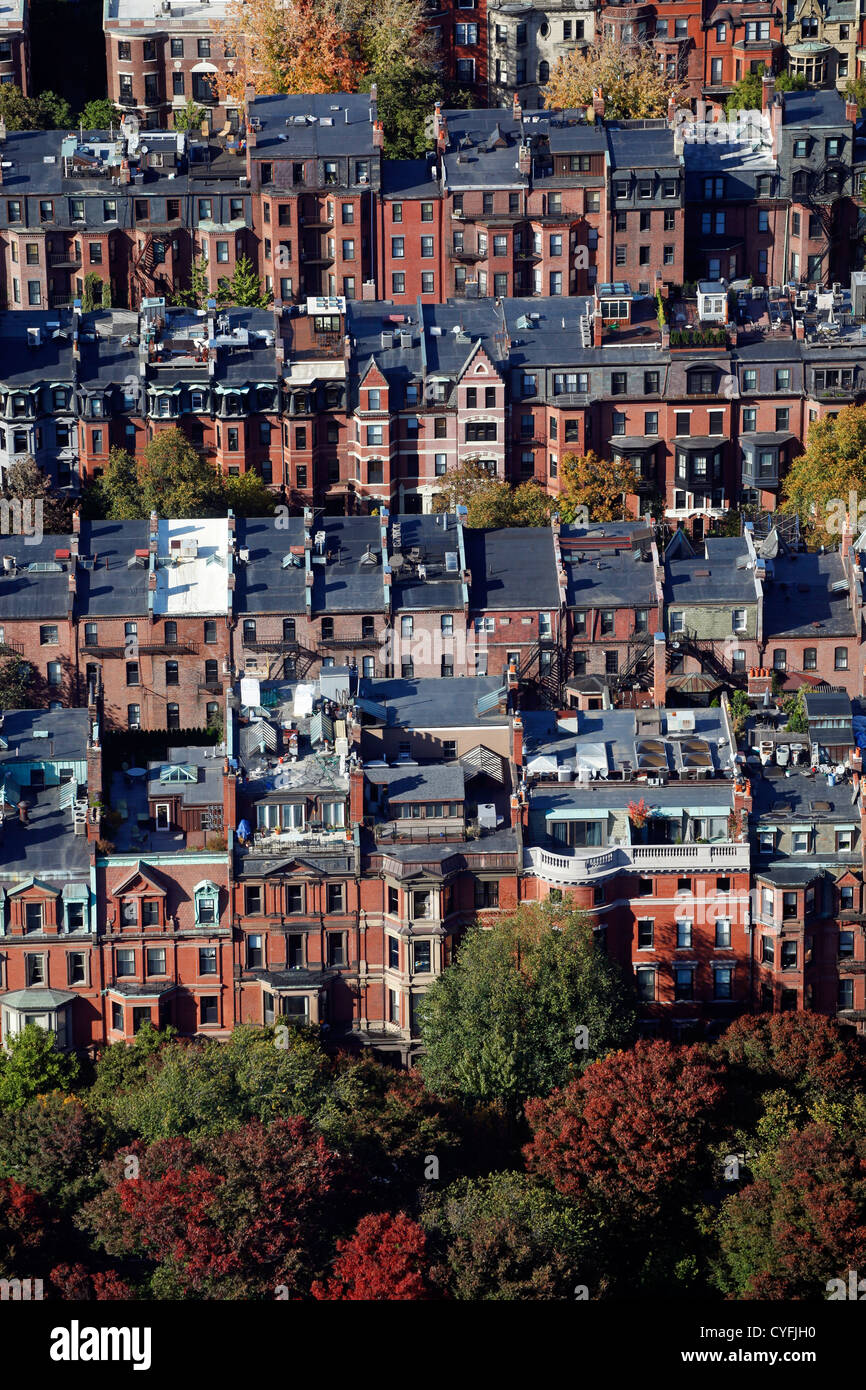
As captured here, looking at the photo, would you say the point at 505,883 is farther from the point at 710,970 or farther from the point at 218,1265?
the point at 218,1265

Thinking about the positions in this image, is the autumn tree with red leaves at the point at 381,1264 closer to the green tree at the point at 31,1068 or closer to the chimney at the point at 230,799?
the green tree at the point at 31,1068

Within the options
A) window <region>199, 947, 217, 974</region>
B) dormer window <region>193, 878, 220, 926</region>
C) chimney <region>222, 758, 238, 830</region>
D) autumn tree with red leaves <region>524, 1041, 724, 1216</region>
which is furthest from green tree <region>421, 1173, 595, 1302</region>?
chimney <region>222, 758, 238, 830</region>

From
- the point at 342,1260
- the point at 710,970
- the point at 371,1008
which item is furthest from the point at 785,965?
the point at 342,1260

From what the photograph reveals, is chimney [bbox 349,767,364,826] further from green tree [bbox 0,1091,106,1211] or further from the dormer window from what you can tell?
green tree [bbox 0,1091,106,1211]

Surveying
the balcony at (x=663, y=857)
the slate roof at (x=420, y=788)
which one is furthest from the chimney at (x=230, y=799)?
the balcony at (x=663, y=857)

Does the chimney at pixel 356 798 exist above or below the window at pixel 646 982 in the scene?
above
